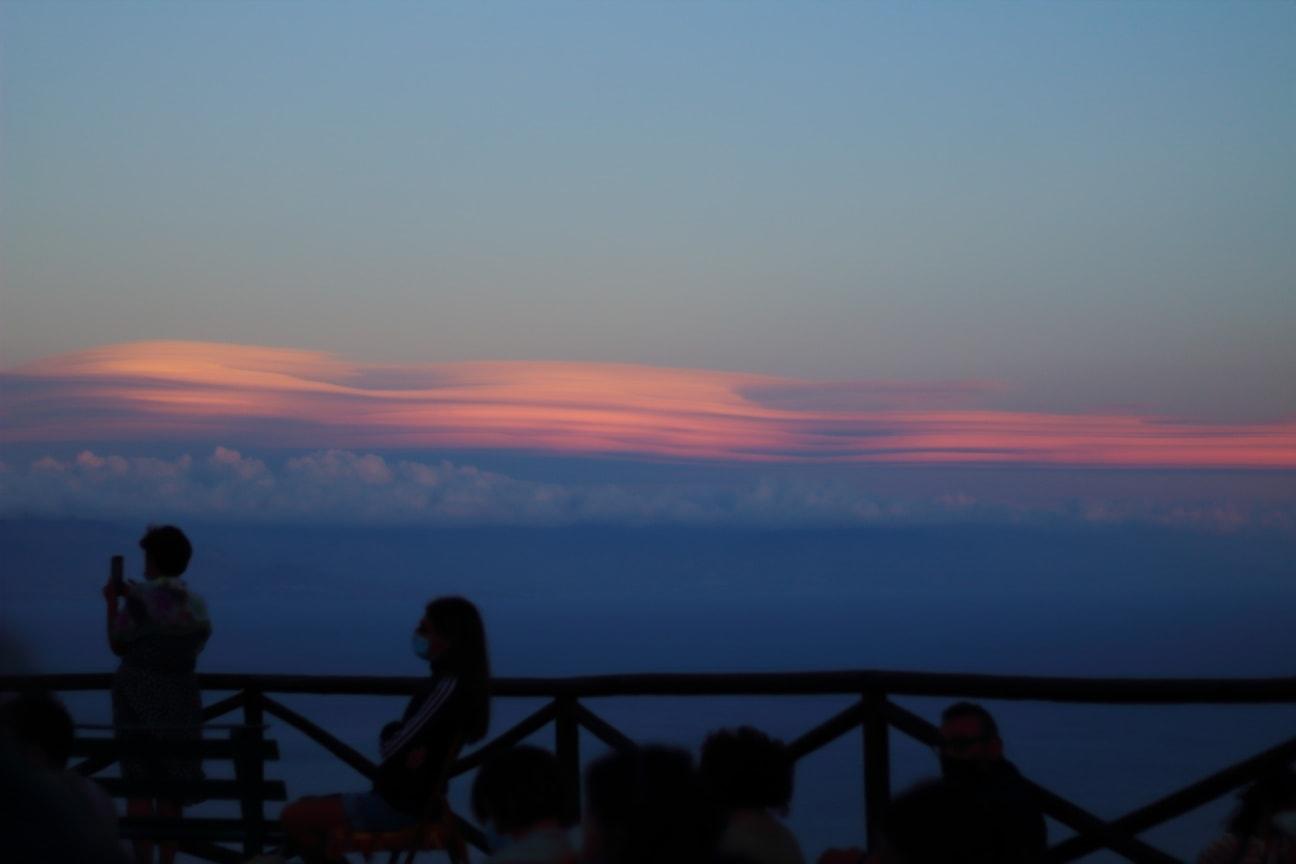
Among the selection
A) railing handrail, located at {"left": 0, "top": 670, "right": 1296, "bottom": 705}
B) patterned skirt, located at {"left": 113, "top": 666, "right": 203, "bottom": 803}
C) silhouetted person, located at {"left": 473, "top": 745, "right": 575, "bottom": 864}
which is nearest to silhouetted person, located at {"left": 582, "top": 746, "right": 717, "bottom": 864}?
silhouetted person, located at {"left": 473, "top": 745, "right": 575, "bottom": 864}

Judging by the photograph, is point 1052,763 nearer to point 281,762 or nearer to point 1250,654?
point 1250,654

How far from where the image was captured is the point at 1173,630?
648 ft

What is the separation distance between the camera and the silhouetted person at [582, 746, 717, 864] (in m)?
2.18

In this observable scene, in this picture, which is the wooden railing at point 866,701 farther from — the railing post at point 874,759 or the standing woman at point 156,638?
the standing woman at point 156,638

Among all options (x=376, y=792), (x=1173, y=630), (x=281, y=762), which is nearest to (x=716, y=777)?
(x=376, y=792)

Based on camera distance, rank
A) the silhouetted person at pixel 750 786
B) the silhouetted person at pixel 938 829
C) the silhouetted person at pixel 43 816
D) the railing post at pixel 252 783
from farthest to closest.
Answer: the railing post at pixel 252 783 < the silhouetted person at pixel 750 786 < the silhouetted person at pixel 938 829 < the silhouetted person at pixel 43 816

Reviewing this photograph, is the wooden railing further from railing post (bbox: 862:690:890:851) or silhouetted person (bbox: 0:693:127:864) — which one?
silhouetted person (bbox: 0:693:127:864)

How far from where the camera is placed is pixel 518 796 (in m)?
3.26

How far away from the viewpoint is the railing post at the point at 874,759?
16.9 feet

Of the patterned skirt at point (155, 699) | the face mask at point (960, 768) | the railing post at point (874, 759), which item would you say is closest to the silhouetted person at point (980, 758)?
the face mask at point (960, 768)

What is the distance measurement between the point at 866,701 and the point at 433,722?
1.53 m

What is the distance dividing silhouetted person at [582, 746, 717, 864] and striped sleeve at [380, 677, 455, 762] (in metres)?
2.40

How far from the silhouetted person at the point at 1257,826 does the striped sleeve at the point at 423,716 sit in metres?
2.28

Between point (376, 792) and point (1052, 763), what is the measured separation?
94.2 m
